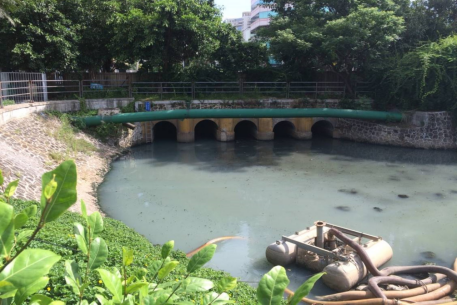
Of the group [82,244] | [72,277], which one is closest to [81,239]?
[82,244]

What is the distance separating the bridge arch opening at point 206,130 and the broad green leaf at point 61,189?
17560 millimetres

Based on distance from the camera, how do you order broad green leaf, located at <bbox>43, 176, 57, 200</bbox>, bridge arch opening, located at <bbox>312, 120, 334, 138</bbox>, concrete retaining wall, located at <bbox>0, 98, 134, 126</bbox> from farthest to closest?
1. bridge arch opening, located at <bbox>312, 120, 334, 138</bbox>
2. concrete retaining wall, located at <bbox>0, 98, 134, 126</bbox>
3. broad green leaf, located at <bbox>43, 176, 57, 200</bbox>

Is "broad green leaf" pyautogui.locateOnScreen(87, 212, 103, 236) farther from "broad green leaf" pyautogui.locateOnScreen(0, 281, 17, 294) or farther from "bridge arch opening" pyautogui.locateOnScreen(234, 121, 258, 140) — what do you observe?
"bridge arch opening" pyautogui.locateOnScreen(234, 121, 258, 140)

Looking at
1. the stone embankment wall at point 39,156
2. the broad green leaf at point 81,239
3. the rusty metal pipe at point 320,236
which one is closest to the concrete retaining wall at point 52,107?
the stone embankment wall at point 39,156

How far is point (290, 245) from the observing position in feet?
23.4

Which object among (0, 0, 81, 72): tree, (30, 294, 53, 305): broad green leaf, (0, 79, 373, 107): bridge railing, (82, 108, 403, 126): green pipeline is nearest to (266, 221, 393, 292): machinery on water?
(30, 294, 53, 305): broad green leaf

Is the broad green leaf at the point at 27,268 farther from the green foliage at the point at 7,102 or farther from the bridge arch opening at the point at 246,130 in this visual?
the bridge arch opening at the point at 246,130

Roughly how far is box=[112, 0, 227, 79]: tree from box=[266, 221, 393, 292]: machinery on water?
37.4 ft

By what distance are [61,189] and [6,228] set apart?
20 centimetres

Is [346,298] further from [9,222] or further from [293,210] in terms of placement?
[9,222]

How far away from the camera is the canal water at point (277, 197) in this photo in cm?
809

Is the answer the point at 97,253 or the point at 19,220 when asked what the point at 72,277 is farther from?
the point at 19,220

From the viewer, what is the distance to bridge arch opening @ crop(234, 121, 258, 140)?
19406mm

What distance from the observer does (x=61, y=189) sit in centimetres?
123
